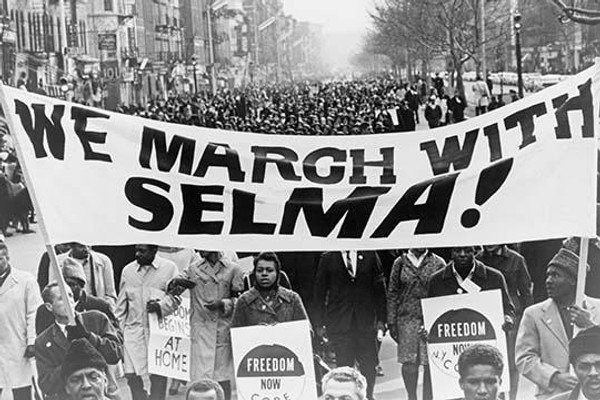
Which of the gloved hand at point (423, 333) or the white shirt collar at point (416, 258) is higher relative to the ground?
the white shirt collar at point (416, 258)

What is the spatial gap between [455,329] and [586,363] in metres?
0.88

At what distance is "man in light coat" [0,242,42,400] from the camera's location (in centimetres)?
778

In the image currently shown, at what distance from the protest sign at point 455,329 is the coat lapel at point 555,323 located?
0.24 meters

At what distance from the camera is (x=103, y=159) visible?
21.1 ft

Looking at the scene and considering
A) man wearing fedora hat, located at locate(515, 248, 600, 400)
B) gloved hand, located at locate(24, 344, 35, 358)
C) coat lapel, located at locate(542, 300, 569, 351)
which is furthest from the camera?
gloved hand, located at locate(24, 344, 35, 358)

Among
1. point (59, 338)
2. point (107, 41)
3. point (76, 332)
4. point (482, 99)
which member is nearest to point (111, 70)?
point (107, 41)

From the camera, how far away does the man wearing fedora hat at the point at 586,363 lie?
6.21 meters

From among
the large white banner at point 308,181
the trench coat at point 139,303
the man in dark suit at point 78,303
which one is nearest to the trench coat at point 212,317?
the trench coat at point 139,303

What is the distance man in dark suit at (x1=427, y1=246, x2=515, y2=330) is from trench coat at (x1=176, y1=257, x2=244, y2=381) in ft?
4.16

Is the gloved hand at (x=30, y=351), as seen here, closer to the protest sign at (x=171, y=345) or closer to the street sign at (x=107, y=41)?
the protest sign at (x=171, y=345)

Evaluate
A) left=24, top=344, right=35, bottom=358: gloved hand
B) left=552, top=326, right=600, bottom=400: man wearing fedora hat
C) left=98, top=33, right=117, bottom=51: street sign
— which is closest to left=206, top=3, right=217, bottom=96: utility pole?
left=98, top=33, right=117, bottom=51: street sign

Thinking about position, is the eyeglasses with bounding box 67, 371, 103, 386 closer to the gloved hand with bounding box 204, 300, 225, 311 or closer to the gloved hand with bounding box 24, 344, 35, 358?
the gloved hand with bounding box 24, 344, 35, 358

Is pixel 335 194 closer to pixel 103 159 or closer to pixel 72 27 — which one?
pixel 103 159

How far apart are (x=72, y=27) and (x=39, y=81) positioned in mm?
9917
